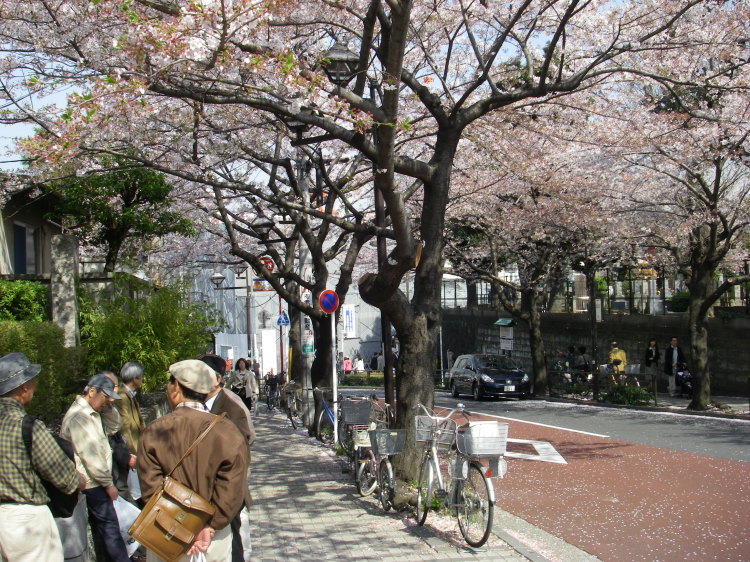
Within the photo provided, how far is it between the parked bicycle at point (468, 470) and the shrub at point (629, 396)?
15.1 metres

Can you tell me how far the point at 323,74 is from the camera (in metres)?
8.06

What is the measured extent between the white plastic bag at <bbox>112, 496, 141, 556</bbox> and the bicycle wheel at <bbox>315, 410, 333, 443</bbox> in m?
8.43

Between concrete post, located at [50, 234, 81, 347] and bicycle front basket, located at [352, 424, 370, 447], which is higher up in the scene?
concrete post, located at [50, 234, 81, 347]

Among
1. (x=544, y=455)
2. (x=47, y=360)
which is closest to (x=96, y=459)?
(x=47, y=360)

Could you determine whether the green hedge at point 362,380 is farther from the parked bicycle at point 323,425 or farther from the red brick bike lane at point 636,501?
the red brick bike lane at point 636,501

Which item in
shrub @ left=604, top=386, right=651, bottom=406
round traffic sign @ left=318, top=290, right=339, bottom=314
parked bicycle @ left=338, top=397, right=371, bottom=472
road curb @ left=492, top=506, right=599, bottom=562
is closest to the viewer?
road curb @ left=492, top=506, right=599, bottom=562

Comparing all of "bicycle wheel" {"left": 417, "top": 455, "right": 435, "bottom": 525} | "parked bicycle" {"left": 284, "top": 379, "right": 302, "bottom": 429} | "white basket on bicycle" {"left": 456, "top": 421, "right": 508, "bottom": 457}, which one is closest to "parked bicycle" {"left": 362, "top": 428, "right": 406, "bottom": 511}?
"bicycle wheel" {"left": 417, "top": 455, "right": 435, "bottom": 525}

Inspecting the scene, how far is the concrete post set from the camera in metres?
10.7

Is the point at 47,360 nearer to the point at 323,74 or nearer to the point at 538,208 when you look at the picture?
the point at 323,74

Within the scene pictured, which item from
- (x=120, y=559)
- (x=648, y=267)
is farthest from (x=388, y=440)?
(x=648, y=267)

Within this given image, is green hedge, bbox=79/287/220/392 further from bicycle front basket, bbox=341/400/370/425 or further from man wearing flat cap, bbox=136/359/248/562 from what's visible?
man wearing flat cap, bbox=136/359/248/562

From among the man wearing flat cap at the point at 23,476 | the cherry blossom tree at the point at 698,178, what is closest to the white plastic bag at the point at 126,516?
the man wearing flat cap at the point at 23,476

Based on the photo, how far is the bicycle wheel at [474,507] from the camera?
6.79 metres

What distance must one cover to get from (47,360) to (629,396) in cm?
1709
